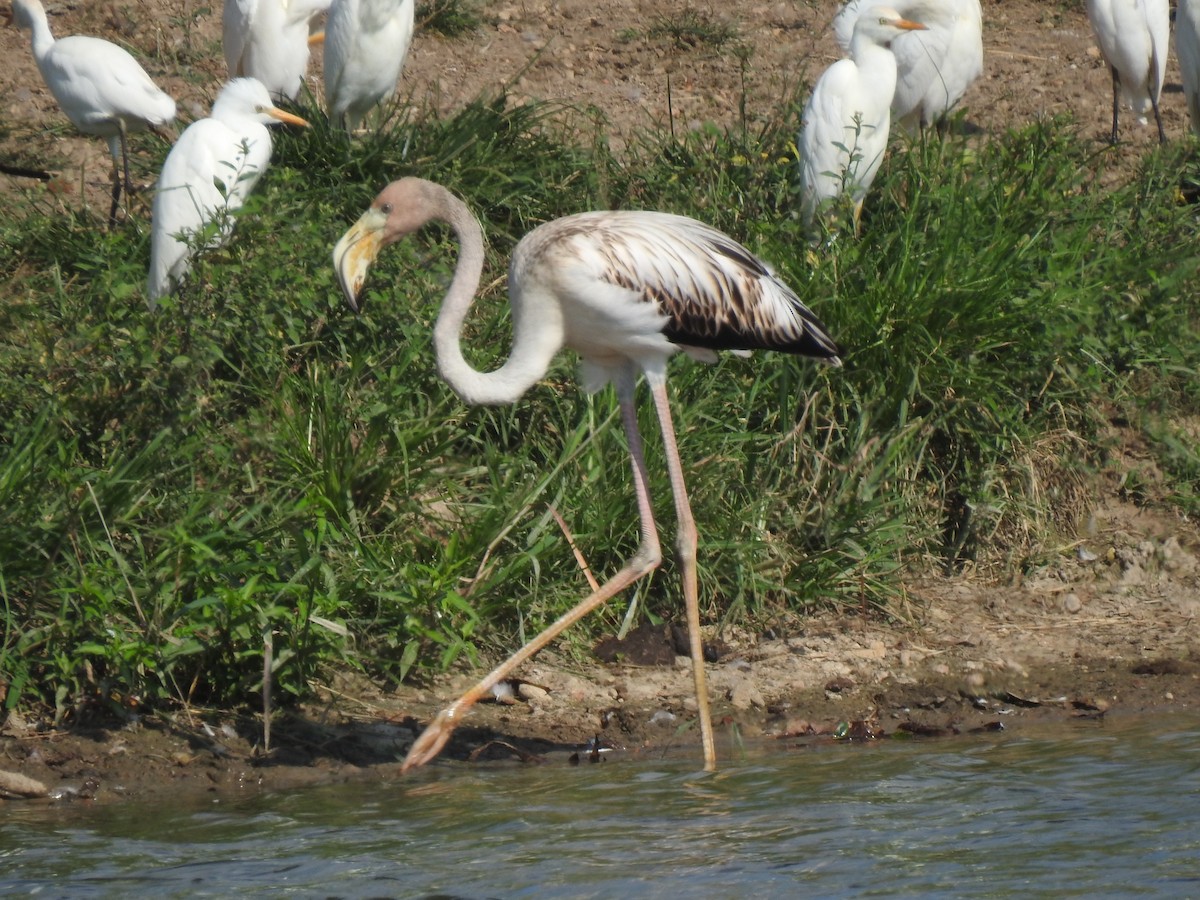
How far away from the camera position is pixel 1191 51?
8852mm

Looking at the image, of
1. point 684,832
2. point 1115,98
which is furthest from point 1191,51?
point 684,832

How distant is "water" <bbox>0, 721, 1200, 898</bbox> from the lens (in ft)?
11.7

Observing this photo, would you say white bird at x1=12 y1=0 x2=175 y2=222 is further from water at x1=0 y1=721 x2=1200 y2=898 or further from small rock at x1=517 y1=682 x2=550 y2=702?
water at x1=0 y1=721 x2=1200 y2=898

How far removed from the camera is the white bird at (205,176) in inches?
238

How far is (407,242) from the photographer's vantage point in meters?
6.38

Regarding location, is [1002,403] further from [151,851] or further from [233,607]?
[151,851]

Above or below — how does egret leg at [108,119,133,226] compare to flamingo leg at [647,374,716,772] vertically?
above

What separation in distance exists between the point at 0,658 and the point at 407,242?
243 centimetres

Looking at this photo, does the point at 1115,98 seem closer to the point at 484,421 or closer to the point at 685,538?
the point at 484,421

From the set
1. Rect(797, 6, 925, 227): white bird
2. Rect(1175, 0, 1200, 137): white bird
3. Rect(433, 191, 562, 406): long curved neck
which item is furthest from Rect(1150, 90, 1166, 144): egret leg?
Rect(433, 191, 562, 406): long curved neck

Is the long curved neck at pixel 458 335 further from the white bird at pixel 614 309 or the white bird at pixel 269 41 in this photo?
the white bird at pixel 269 41

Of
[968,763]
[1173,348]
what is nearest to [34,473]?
[968,763]

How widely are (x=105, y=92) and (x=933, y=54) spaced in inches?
160

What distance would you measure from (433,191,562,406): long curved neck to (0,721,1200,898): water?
3.65 ft
